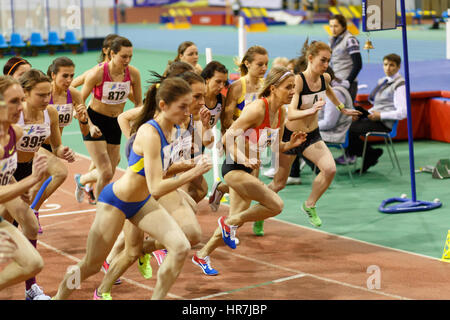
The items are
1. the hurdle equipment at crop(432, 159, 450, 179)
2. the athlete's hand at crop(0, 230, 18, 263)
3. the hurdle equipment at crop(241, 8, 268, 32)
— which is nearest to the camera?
the athlete's hand at crop(0, 230, 18, 263)

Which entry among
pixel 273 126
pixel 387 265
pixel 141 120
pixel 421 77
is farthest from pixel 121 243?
pixel 421 77

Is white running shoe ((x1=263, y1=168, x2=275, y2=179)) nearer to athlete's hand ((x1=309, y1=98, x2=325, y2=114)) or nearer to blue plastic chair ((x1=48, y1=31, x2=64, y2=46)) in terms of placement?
athlete's hand ((x1=309, y1=98, x2=325, y2=114))

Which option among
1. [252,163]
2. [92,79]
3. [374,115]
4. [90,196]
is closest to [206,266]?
[252,163]

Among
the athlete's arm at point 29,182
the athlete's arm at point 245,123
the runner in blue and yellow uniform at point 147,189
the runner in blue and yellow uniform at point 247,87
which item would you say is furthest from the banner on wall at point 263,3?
the athlete's arm at point 29,182

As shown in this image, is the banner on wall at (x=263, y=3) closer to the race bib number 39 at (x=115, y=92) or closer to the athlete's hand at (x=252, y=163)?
the race bib number 39 at (x=115, y=92)

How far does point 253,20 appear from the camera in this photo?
132 ft

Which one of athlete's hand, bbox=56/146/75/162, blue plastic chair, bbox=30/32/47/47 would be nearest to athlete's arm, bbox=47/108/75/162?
athlete's hand, bbox=56/146/75/162

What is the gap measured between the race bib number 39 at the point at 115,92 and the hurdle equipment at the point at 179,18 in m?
36.5

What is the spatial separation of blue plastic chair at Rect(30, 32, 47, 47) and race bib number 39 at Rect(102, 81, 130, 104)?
21931mm

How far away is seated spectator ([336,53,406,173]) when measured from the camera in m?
11.1

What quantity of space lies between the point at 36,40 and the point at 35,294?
2515cm

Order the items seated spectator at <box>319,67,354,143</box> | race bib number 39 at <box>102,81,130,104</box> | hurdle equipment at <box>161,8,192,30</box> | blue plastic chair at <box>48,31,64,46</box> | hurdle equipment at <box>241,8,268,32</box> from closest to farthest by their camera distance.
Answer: race bib number 39 at <box>102,81,130,104</box>, seated spectator at <box>319,67,354,143</box>, blue plastic chair at <box>48,31,64,46</box>, hurdle equipment at <box>241,8,268,32</box>, hurdle equipment at <box>161,8,192,30</box>

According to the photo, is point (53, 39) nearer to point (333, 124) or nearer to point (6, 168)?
point (333, 124)

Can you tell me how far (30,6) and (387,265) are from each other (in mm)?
25786
